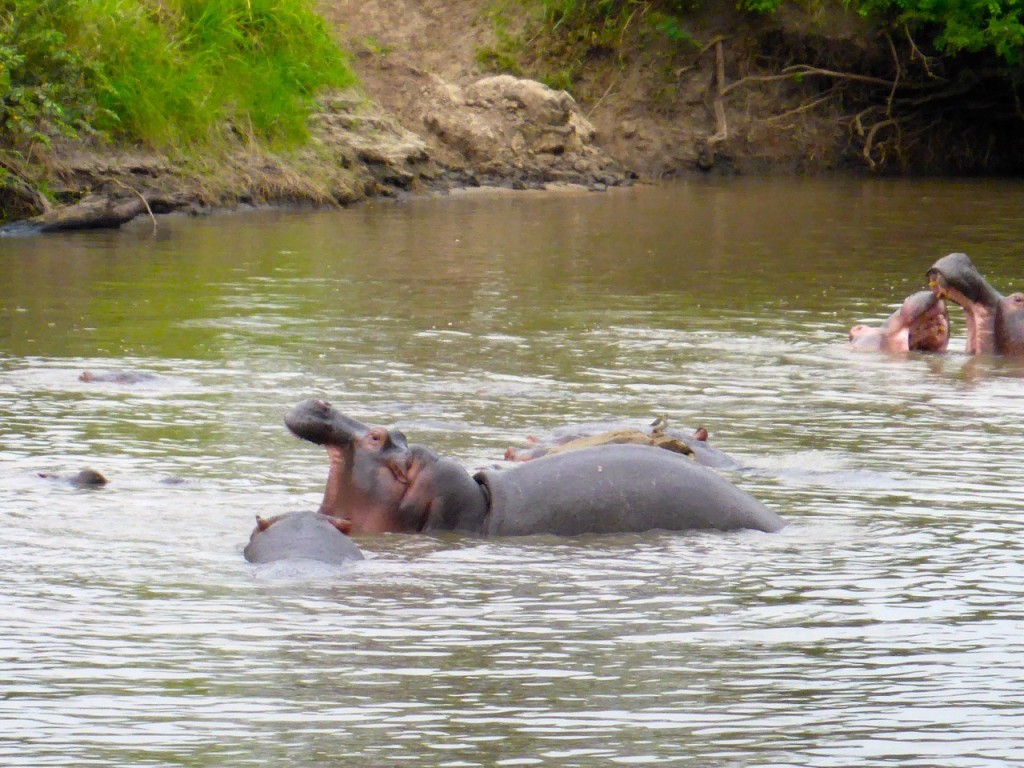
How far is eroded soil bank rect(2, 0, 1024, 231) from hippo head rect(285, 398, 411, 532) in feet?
54.5

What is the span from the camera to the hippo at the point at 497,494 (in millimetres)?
5773

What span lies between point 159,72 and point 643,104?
380 inches

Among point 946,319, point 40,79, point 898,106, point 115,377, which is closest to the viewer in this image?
point 115,377

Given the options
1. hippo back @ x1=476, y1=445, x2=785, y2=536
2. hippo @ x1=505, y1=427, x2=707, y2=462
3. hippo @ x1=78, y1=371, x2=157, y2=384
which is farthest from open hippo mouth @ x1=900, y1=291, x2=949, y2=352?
hippo back @ x1=476, y1=445, x2=785, y2=536

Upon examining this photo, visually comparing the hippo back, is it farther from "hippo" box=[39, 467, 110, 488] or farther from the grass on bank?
the grass on bank

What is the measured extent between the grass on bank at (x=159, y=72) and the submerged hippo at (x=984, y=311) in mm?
9193

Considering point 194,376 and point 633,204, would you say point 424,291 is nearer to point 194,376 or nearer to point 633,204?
point 194,376

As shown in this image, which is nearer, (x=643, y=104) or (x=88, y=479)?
(x=88, y=479)

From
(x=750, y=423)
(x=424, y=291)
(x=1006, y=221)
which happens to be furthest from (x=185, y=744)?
(x=1006, y=221)

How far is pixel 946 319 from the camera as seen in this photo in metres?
10.3

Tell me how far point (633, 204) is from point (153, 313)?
1084cm

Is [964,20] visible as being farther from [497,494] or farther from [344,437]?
[344,437]

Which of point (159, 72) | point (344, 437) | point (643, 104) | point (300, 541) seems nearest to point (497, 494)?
point (344, 437)

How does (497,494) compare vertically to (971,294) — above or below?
below
